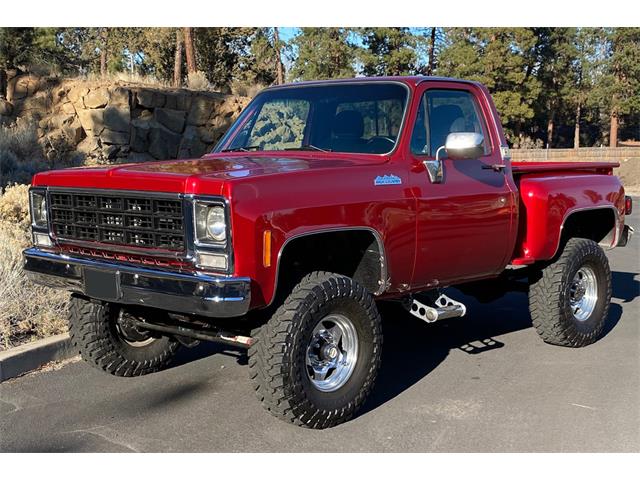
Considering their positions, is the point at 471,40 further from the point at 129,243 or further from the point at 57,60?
the point at 129,243

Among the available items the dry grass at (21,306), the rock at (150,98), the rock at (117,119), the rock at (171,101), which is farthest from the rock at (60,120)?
the dry grass at (21,306)

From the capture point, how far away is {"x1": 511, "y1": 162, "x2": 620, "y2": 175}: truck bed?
20.3 feet

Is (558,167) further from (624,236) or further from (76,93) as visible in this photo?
(76,93)

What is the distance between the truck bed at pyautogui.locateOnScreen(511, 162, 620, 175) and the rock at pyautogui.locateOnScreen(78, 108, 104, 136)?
44.7 feet

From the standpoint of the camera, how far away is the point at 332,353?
15.2 feet

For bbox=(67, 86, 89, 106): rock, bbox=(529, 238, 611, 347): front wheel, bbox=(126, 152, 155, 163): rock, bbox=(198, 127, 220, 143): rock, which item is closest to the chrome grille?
bbox=(529, 238, 611, 347): front wheel

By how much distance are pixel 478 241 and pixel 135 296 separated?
103 inches

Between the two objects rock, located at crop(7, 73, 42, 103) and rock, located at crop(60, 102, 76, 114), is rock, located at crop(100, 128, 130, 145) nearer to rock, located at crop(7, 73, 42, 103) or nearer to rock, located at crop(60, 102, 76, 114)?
rock, located at crop(60, 102, 76, 114)

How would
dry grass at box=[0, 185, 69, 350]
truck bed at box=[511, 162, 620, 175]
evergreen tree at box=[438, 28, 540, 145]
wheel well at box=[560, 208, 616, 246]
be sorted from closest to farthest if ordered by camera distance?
dry grass at box=[0, 185, 69, 350]
truck bed at box=[511, 162, 620, 175]
wheel well at box=[560, 208, 616, 246]
evergreen tree at box=[438, 28, 540, 145]

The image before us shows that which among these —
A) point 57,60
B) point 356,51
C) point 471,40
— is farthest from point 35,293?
point 471,40

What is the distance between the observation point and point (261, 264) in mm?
4012

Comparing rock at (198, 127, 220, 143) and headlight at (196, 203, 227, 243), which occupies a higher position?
headlight at (196, 203, 227, 243)

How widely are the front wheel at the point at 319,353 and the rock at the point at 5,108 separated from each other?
15.1m

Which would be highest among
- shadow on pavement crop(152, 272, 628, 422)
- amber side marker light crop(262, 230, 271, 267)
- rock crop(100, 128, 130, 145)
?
amber side marker light crop(262, 230, 271, 267)
